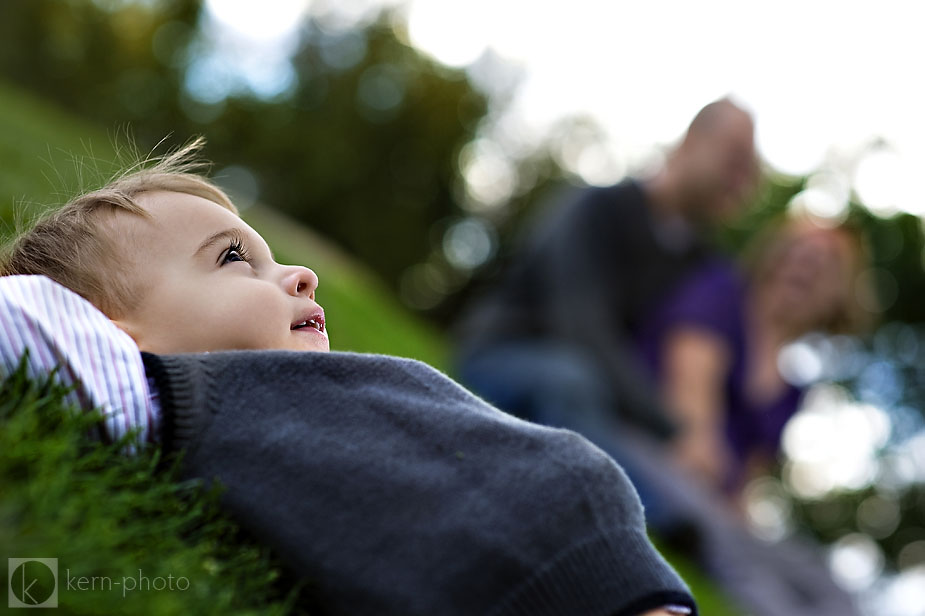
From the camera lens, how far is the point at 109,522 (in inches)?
57.1

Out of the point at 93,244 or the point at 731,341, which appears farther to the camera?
the point at 731,341

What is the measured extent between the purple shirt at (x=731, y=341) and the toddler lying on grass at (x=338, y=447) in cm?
480

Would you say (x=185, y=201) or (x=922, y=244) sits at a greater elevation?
(x=185, y=201)

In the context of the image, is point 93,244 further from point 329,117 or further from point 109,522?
point 329,117

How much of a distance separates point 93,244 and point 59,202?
1.39 feet

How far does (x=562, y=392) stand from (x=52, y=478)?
425cm

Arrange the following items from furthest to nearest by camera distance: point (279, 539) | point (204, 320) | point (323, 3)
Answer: point (323, 3)
point (204, 320)
point (279, 539)

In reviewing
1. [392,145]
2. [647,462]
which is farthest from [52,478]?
[392,145]

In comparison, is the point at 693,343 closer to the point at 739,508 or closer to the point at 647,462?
the point at 647,462

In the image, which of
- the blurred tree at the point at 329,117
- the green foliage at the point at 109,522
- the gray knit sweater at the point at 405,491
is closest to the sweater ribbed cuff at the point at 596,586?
the gray knit sweater at the point at 405,491

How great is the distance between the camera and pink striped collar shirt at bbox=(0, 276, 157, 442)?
5.37 feet

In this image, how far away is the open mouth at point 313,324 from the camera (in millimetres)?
2018

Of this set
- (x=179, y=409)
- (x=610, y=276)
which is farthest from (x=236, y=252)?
(x=610, y=276)

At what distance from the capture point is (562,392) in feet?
18.2
